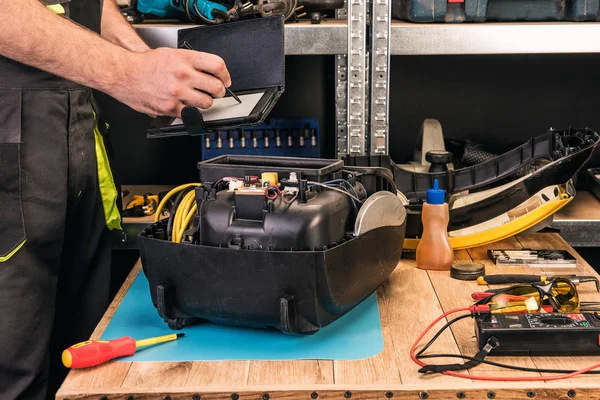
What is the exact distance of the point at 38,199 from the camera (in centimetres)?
157

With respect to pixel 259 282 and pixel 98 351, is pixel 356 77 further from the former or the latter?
pixel 98 351

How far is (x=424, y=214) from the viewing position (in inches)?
63.4

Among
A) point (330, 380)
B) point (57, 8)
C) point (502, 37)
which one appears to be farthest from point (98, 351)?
point (502, 37)

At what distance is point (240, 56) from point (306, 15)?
0.53 meters

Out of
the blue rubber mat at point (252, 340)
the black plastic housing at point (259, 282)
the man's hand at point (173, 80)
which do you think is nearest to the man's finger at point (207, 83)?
the man's hand at point (173, 80)

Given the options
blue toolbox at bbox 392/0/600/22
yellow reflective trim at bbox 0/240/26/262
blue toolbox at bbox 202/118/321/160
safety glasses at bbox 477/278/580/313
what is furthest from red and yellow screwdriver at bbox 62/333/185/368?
blue toolbox at bbox 392/0/600/22

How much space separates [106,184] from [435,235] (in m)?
0.75

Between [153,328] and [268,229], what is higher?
[268,229]

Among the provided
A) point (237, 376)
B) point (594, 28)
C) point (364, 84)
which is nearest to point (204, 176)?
point (237, 376)

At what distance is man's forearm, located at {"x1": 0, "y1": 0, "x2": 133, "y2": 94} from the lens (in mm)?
1371

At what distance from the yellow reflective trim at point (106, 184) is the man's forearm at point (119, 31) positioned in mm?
216

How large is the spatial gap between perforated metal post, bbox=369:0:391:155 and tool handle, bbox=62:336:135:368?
921 millimetres

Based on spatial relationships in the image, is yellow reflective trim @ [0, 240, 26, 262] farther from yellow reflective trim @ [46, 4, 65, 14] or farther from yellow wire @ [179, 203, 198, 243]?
yellow reflective trim @ [46, 4, 65, 14]

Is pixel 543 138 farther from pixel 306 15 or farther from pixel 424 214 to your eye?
pixel 306 15
